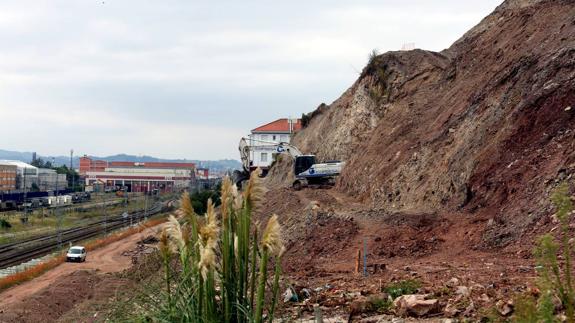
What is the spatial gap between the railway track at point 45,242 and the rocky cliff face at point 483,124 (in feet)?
71.9

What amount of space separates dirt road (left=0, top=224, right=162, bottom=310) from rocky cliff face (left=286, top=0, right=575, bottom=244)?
10191mm

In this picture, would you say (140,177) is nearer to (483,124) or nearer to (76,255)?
(76,255)

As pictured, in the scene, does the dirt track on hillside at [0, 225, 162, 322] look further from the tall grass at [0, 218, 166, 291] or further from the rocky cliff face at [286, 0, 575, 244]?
the rocky cliff face at [286, 0, 575, 244]

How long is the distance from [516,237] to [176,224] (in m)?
10.4

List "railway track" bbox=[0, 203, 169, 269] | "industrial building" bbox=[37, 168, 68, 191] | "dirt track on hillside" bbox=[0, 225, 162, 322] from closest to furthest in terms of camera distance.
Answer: "dirt track on hillside" bbox=[0, 225, 162, 322] → "railway track" bbox=[0, 203, 169, 269] → "industrial building" bbox=[37, 168, 68, 191]

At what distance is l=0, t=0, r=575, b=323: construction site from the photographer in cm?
823

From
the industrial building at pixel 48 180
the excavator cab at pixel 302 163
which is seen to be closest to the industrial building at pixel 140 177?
the industrial building at pixel 48 180

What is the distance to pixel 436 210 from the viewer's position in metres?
20.4

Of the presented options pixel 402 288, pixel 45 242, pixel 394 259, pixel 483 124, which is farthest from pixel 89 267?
pixel 402 288

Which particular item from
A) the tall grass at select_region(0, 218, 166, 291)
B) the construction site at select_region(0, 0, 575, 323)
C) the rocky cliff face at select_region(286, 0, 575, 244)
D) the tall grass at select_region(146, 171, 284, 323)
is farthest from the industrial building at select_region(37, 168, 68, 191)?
the tall grass at select_region(146, 171, 284, 323)

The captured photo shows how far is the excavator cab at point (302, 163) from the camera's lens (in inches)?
1587

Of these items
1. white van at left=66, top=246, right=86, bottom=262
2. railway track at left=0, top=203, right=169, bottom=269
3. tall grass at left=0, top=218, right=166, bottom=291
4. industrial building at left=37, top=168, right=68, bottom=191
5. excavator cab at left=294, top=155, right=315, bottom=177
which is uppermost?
excavator cab at left=294, top=155, right=315, bottom=177

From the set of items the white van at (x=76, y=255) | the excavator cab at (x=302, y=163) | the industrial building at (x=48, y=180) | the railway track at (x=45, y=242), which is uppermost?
the excavator cab at (x=302, y=163)

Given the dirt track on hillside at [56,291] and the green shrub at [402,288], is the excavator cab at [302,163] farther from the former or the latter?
the green shrub at [402,288]
